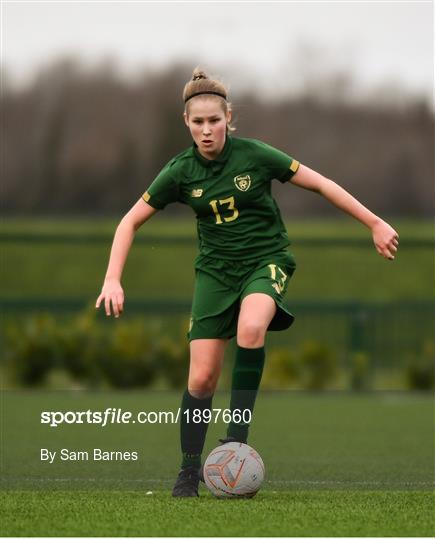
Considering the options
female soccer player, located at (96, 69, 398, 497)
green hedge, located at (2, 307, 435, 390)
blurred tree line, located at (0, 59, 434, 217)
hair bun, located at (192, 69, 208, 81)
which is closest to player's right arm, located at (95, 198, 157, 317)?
female soccer player, located at (96, 69, 398, 497)

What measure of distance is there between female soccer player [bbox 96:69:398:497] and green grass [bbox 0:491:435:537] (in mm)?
443

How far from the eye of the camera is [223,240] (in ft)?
18.4

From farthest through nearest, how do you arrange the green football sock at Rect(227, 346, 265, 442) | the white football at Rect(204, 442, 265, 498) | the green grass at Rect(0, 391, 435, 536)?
the green football sock at Rect(227, 346, 265, 442) → the white football at Rect(204, 442, 265, 498) → the green grass at Rect(0, 391, 435, 536)

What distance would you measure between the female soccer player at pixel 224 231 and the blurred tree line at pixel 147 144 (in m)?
16.2

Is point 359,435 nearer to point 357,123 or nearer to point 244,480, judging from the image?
point 244,480

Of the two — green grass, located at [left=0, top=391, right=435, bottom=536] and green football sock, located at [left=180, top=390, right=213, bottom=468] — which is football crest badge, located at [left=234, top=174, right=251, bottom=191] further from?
green grass, located at [left=0, top=391, right=435, bottom=536]

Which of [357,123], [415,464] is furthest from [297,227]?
[415,464]

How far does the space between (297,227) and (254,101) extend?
2312 millimetres

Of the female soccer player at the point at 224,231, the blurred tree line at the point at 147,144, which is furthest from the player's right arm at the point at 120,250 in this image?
the blurred tree line at the point at 147,144

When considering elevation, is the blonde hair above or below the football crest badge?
above

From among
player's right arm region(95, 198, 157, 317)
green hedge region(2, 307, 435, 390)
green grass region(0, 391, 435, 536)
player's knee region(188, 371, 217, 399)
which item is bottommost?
green hedge region(2, 307, 435, 390)

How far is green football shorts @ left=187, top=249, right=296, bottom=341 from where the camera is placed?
555cm

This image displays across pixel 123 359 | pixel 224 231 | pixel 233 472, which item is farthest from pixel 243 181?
pixel 123 359

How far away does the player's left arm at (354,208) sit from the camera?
538cm
